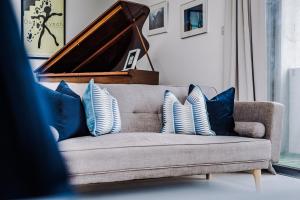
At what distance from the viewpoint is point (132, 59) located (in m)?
4.24

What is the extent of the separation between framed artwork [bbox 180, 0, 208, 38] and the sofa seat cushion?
1992 millimetres

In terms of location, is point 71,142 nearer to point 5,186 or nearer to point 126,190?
point 126,190

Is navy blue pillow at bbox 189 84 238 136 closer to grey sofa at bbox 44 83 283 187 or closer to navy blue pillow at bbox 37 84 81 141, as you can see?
grey sofa at bbox 44 83 283 187

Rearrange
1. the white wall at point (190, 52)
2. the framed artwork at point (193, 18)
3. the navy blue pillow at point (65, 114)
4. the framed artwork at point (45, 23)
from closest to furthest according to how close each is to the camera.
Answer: the navy blue pillow at point (65, 114), the white wall at point (190, 52), the framed artwork at point (193, 18), the framed artwork at point (45, 23)

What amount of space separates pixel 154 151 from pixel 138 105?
75cm

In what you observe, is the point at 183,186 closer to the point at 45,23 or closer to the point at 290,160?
the point at 290,160

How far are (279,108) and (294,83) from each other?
41.7 inches

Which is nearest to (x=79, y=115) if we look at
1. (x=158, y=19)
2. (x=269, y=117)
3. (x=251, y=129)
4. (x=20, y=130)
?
(x=251, y=129)

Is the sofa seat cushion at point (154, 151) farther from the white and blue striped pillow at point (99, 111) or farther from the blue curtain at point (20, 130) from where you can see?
the blue curtain at point (20, 130)

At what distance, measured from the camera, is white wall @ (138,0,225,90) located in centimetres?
411

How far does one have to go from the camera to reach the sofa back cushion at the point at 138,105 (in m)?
2.85

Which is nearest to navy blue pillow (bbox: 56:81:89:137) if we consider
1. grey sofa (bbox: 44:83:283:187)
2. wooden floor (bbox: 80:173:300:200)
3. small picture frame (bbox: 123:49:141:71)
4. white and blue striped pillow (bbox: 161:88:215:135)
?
grey sofa (bbox: 44:83:283:187)

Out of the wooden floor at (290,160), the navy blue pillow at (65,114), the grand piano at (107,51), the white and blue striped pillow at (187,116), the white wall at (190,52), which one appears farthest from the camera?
the white wall at (190,52)

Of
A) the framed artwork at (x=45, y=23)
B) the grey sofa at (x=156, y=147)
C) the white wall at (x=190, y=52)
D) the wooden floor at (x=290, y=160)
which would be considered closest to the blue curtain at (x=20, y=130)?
the grey sofa at (x=156, y=147)
